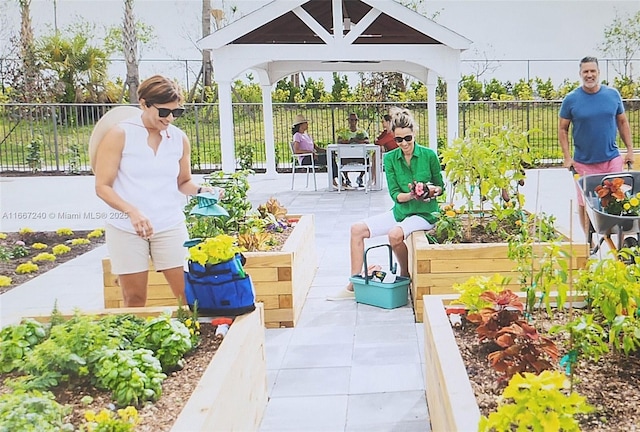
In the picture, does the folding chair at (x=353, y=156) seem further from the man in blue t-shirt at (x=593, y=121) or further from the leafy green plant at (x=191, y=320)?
the leafy green plant at (x=191, y=320)

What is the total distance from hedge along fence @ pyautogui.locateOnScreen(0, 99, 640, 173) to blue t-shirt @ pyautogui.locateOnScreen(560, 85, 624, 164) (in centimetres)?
1084

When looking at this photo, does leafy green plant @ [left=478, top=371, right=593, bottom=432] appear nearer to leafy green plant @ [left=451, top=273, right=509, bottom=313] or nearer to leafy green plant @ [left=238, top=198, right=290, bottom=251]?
leafy green plant @ [left=451, top=273, right=509, bottom=313]

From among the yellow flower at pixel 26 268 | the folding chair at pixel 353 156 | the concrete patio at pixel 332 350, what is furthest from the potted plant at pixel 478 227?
the folding chair at pixel 353 156

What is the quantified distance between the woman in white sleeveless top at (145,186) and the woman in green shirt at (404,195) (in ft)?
5.12

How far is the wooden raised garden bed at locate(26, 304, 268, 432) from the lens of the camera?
6.66ft

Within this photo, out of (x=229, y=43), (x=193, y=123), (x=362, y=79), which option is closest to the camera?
(x=229, y=43)

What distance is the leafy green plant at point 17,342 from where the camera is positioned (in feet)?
8.14

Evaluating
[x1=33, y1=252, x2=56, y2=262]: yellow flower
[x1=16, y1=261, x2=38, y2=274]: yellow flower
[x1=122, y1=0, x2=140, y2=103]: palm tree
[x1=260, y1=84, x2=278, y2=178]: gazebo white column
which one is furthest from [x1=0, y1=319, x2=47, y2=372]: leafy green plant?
[x1=122, y1=0, x2=140, y2=103]: palm tree

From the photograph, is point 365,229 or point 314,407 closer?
point 314,407

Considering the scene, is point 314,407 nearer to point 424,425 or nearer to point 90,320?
point 424,425

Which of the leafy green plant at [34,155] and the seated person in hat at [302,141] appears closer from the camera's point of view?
the seated person in hat at [302,141]

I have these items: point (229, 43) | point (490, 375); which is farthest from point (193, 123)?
point (490, 375)

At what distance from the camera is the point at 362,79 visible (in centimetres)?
1855

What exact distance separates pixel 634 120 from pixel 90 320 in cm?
1806
